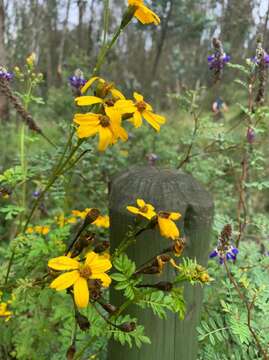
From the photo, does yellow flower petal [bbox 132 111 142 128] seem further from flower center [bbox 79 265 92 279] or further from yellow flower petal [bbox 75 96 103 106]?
flower center [bbox 79 265 92 279]

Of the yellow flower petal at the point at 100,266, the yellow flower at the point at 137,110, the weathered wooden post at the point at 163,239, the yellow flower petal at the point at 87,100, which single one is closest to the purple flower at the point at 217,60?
the weathered wooden post at the point at 163,239

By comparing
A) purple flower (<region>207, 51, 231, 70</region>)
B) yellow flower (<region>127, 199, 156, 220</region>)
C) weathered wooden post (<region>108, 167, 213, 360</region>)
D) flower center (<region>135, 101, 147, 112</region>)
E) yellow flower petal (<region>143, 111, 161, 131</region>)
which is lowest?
weathered wooden post (<region>108, 167, 213, 360</region>)

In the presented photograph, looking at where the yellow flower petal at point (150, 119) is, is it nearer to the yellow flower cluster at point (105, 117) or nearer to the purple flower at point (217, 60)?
the yellow flower cluster at point (105, 117)

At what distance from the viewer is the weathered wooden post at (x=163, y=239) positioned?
1092 mm

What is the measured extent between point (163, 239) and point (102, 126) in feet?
1.18

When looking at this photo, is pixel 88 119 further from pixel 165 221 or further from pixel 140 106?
pixel 165 221

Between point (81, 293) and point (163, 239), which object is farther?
point (163, 239)

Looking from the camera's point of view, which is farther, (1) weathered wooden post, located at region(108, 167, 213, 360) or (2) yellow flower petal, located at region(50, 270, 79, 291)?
(1) weathered wooden post, located at region(108, 167, 213, 360)

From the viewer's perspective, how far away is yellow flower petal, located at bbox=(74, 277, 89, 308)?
0.80 m

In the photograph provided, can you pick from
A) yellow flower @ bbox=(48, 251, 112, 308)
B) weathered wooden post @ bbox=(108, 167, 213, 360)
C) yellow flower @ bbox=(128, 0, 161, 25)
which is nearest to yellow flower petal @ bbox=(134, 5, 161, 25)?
yellow flower @ bbox=(128, 0, 161, 25)

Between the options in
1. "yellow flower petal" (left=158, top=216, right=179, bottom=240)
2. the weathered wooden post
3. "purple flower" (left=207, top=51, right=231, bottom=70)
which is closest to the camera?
"yellow flower petal" (left=158, top=216, right=179, bottom=240)

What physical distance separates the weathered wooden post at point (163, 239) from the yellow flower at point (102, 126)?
10.0 inches

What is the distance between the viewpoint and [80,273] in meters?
0.85

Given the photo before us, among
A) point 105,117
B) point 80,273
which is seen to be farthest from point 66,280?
point 105,117
